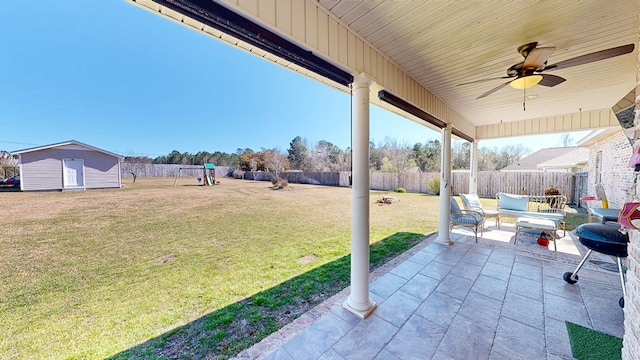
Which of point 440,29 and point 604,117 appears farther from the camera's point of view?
point 604,117

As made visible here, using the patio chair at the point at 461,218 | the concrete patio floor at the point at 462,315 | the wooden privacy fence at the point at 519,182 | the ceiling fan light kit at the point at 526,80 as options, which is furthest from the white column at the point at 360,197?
the wooden privacy fence at the point at 519,182

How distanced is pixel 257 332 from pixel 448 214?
3322mm

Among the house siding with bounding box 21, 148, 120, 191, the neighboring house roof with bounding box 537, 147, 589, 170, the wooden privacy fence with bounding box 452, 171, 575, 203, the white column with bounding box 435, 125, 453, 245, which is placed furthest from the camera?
the neighboring house roof with bounding box 537, 147, 589, 170

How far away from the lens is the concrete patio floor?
5.25 feet

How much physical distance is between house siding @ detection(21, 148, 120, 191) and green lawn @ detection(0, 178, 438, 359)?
22.7ft

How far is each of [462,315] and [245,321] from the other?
1.90m

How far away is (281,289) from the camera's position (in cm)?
243

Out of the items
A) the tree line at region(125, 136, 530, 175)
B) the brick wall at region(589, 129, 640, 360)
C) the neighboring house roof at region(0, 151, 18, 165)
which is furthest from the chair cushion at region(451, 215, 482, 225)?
the neighboring house roof at region(0, 151, 18, 165)

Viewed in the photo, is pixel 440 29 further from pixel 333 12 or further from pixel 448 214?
pixel 448 214

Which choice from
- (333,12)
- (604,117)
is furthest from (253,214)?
(604,117)

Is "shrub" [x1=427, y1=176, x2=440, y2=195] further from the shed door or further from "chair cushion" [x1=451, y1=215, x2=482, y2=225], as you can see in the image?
the shed door

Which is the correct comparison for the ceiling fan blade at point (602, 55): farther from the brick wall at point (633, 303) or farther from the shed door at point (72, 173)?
the shed door at point (72, 173)

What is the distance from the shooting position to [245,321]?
1.93 m

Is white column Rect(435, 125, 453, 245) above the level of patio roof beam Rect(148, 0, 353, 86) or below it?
below
